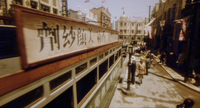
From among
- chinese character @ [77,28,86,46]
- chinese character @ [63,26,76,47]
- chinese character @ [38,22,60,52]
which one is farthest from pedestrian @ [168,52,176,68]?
chinese character @ [38,22,60,52]

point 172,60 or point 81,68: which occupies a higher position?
point 81,68

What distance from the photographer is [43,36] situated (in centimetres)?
125

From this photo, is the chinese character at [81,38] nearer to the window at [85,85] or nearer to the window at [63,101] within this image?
the window at [63,101]

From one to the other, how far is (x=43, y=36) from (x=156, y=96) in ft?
21.7

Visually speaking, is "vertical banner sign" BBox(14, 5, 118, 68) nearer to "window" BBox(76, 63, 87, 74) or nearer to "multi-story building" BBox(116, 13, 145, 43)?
"window" BBox(76, 63, 87, 74)

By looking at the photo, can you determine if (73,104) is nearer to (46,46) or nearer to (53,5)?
(46,46)

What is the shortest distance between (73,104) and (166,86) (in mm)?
7243

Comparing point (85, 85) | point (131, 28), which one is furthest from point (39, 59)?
point (131, 28)

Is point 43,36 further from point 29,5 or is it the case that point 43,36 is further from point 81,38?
point 29,5

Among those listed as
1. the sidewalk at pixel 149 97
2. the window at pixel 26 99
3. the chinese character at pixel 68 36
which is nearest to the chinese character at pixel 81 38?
the chinese character at pixel 68 36

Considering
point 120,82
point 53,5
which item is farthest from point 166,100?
point 53,5

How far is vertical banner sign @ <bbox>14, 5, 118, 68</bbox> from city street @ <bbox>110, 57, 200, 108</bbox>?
4512 mm

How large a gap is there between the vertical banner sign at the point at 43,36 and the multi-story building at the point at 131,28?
47064mm

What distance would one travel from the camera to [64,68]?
1675mm
